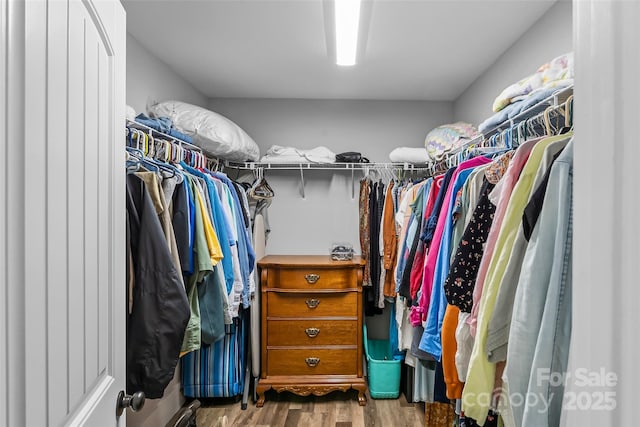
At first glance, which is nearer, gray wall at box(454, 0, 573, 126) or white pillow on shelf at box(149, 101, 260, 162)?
gray wall at box(454, 0, 573, 126)

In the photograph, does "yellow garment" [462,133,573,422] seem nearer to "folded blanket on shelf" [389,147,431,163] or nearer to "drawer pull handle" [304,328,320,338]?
"drawer pull handle" [304,328,320,338]

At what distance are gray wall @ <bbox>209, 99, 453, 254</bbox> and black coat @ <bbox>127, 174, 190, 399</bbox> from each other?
1.95 m

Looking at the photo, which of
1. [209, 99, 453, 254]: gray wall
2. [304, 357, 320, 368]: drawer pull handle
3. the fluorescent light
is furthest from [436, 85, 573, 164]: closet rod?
[304, 357, 320, 368]: drawer pull handle

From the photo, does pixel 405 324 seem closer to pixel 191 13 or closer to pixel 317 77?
pixel 317 77

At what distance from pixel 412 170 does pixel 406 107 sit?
0.62 m

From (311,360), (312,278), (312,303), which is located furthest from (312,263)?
(311,360)

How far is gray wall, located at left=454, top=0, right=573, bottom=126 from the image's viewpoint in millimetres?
1739

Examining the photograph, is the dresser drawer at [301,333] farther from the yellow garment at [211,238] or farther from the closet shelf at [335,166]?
the closet shelf at [335,166]

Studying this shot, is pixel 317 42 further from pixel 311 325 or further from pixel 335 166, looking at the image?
pixel 311 325

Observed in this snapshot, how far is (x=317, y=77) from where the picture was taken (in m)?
2.77
